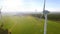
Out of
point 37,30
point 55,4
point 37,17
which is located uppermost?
point 55,4

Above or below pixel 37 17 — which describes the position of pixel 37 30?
below

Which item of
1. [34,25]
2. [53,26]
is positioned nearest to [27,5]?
[34,25]

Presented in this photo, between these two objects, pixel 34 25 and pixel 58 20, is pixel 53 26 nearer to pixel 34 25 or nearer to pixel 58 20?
pixel 58 20

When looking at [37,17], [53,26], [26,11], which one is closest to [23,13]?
[26,11]

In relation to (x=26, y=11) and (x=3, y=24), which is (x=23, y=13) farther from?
(x=3, y=24)

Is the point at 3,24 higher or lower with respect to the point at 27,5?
lower
